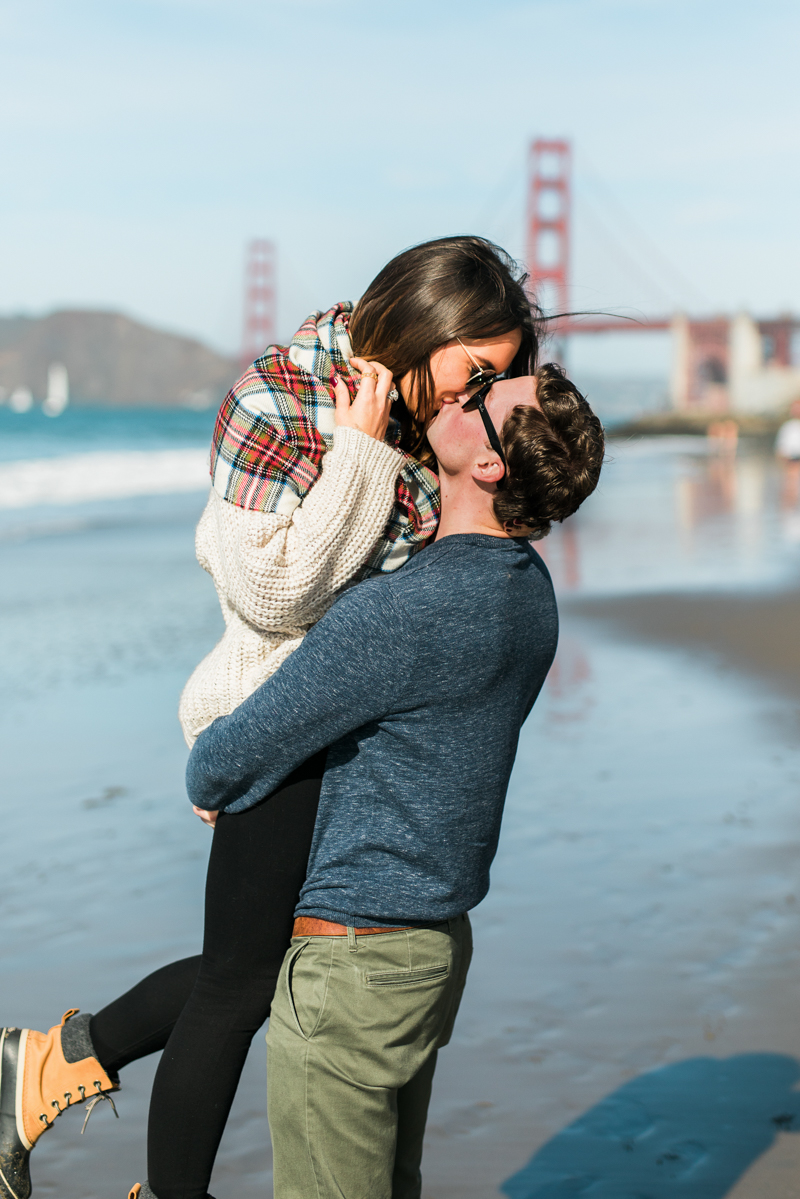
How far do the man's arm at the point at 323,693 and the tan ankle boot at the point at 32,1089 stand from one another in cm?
53

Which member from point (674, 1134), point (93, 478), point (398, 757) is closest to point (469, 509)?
point (398, 757)

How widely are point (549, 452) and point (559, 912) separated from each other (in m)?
1.76

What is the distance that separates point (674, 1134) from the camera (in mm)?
1931

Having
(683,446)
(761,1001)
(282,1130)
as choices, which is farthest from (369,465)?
(683,446)

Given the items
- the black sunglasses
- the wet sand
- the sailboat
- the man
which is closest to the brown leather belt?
the man

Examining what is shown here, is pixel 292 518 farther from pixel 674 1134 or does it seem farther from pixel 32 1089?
pixel 674 1134

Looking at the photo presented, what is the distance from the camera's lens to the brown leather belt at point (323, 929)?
4.08 ft

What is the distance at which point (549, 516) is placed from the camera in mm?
1238

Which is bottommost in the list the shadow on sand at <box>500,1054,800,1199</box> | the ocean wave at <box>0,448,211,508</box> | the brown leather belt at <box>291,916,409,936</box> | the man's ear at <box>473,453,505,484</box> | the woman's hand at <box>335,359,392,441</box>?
the ocean wave at <box>0,448,211,508</box>

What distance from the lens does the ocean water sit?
6.23 feet

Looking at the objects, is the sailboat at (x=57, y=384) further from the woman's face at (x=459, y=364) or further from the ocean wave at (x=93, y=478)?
the woman's face at (x=459, y=364)

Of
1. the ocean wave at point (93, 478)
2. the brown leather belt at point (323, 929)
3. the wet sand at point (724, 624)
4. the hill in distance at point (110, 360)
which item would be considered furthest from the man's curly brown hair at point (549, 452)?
the hill in distance at point (110, 360)

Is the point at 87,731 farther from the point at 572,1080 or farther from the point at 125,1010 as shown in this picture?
the point at 125,1010

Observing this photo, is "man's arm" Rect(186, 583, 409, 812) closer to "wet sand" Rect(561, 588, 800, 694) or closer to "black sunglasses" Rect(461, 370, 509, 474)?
"black sunglasses" Rect(461, 370, 509, 474)
